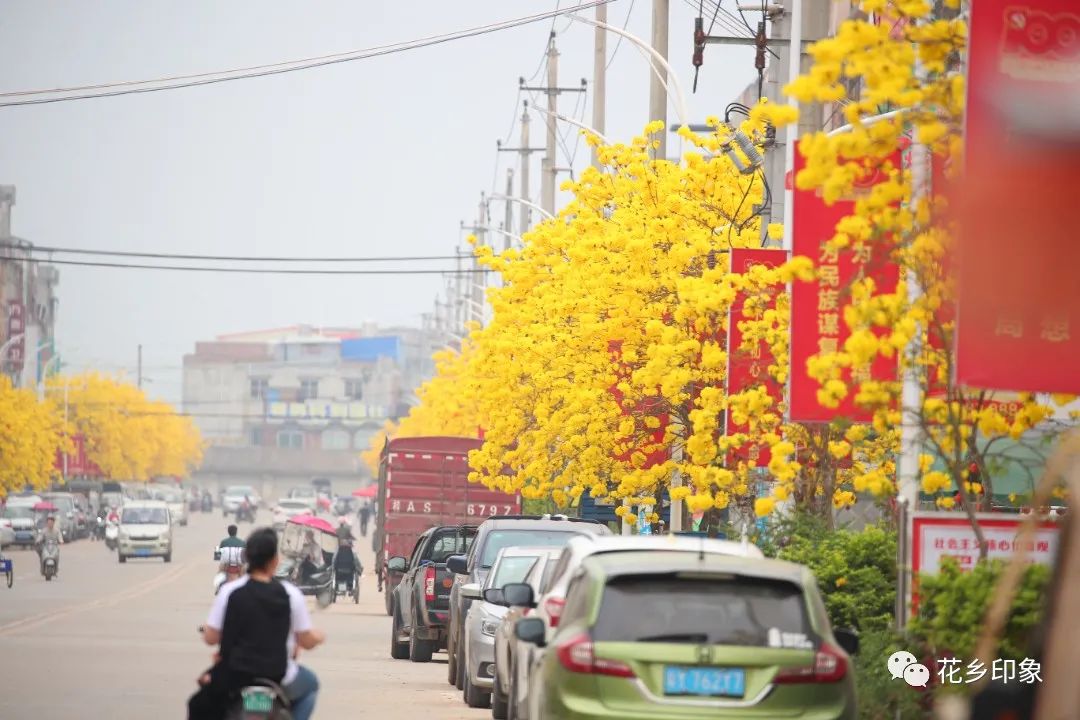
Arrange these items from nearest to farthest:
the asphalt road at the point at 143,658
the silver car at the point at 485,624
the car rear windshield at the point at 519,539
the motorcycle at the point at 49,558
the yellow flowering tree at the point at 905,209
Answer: the yellow flowering tree at the point at 905,209 → the asphalt road at the point at 143,658 → the silver car at the point at 485,624 → the car rear windshield at the point at 519,539 → the motorcycle at the point at 49,558

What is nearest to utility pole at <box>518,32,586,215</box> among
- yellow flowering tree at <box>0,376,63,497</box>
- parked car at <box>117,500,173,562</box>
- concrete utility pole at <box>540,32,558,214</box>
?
concrete utility pole at <box>540,32,558,214</box>

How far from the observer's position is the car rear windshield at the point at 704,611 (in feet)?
35.6

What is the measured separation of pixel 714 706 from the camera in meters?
10.7

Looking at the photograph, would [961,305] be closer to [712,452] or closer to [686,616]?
[686,616]

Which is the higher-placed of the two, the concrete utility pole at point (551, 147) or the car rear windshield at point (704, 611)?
the concrete utility pole at point (551, 147)

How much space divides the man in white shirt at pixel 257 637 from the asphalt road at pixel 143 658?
22.6ft

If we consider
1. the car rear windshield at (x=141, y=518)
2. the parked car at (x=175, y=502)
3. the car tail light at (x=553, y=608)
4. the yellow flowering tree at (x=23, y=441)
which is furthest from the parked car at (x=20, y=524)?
the car tail light at (x=553, y=608)

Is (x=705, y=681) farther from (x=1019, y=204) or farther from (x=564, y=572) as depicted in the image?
(x=564, y=572)

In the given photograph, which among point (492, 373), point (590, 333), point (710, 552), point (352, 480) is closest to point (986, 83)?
point (710, 552)

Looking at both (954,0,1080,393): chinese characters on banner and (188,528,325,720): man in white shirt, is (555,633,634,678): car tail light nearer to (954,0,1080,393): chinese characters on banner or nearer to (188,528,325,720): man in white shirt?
(188,528,325,720): man in white shirt

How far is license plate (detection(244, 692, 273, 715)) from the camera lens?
10.1 metres

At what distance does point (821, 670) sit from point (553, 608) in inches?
113

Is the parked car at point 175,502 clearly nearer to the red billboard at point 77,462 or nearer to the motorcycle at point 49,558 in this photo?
the red billboard at point 77,462

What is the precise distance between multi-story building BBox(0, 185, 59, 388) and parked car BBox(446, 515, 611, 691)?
10140cm
